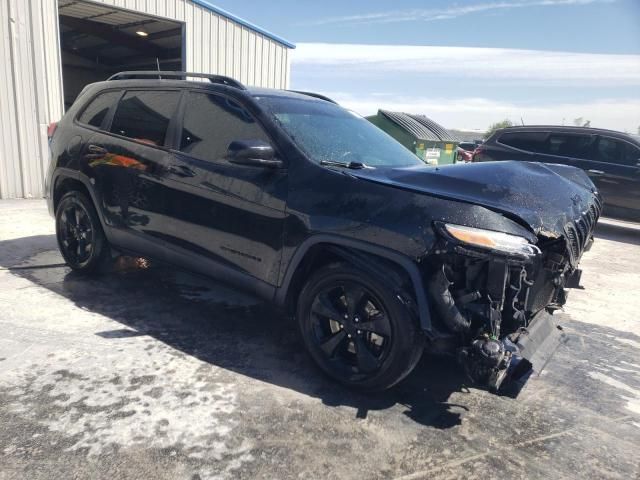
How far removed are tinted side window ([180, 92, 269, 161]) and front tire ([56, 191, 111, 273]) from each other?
136 cm

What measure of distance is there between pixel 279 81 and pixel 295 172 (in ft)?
37.2

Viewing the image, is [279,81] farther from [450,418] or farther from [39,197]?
[450,418]

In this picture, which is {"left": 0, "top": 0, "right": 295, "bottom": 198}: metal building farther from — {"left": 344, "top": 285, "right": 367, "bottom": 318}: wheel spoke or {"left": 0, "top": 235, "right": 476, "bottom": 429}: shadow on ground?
{"left": 344, "top": 285, "right": 367, "bottom": 318}: wheel spoke

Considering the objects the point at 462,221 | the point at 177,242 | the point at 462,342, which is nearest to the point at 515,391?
the point at 462,342

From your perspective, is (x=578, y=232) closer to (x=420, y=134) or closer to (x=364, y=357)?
(x=364, y=357)

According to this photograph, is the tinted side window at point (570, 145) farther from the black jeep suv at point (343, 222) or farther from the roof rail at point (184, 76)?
the roof rail at point (184, 76)

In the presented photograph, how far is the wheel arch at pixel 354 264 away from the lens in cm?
249

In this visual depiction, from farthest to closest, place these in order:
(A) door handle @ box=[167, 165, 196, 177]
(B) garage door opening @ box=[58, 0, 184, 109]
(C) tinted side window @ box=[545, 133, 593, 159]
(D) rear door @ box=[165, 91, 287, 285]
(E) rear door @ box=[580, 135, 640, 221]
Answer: (B) garage door opening @ box=[58, 0, 184, 109], (C) tinted side window @ box=[545, 133, 593, 159], (E) rear door @ box=[580, 135, 640, 221], (A) door handle @ box=[167, 165, 196, 177], (D) rear door @ box=[165, 91, 287, 285]

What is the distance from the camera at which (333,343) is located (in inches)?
113

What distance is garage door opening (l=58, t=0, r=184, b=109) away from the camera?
A: 13.0m

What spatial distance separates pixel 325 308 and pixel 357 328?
0.23 m

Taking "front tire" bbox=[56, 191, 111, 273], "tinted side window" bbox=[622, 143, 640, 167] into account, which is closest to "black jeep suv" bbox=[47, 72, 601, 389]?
"front tire" bbox=[56, 191, 111, 273]

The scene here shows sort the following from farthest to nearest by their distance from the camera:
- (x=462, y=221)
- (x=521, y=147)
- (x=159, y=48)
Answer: (x=159, y=48) → (x=521, y=147) → (x=462, y=221)

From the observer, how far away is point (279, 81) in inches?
533
